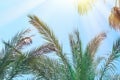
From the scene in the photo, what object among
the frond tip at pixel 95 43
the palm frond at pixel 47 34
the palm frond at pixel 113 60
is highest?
the palm frond at pixel 47 34

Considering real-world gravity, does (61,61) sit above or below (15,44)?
below

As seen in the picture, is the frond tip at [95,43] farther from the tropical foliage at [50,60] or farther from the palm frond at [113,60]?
the palm frond at [113,60]

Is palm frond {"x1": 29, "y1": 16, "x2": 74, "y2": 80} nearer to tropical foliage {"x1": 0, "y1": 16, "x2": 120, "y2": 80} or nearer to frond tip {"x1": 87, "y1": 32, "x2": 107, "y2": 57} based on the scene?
tropical foliage {"x1": 0, "y1": 16, "x2": 120, "y2": 80}

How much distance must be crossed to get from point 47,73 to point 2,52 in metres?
1.54

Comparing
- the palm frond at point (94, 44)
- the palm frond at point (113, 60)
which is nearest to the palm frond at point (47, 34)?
the palm frond at point (94, 44)

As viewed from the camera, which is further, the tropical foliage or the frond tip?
the frond tip

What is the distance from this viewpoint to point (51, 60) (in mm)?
12875

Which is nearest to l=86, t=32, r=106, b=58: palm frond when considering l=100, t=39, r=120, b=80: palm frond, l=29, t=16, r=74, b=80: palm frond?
l=100, t=39, r=120, b=80: palm frond

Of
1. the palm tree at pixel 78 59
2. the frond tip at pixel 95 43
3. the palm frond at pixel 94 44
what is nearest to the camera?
the palm tree at pixel 78 59

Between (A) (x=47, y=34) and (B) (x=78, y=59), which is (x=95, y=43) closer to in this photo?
(B) (x=78, y=59)

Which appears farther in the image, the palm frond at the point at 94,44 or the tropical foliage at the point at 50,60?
the palm frond at the point at 94,44

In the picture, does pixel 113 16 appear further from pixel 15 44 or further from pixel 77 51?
pixel 15 44

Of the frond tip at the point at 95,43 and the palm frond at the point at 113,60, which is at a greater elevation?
the frond tip at the point at 95,43

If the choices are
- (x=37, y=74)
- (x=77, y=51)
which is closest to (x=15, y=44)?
(x=37, y=74)
